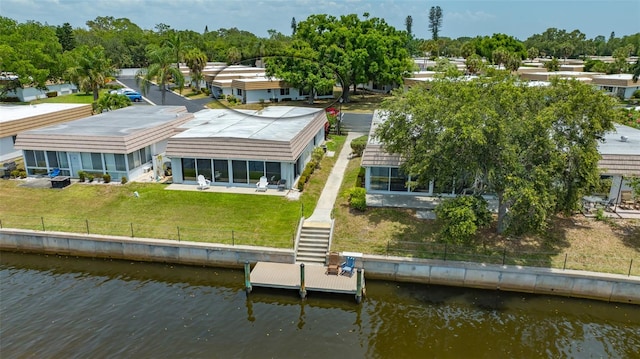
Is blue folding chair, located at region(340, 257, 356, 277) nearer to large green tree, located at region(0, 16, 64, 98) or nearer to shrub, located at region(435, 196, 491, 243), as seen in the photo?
shrub, located at region(435, 196, 491, 243)

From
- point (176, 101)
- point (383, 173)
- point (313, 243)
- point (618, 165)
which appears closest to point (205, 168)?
point (313, 243)

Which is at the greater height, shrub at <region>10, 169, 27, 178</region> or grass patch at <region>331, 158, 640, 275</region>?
shrub at <region>10, 169, 27, 178</region>

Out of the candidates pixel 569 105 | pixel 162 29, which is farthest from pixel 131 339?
pixel 162 29

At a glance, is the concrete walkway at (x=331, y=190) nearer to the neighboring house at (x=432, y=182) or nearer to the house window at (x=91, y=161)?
the neighboring house at (x=432, y=182)

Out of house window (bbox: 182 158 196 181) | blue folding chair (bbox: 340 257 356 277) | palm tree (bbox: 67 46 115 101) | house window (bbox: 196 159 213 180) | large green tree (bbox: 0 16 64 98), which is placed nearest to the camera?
blue folding chair (bbox: 340 257 356 277)

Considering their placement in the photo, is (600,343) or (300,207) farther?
(300,207)

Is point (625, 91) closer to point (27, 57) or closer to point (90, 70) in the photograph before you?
point (90, 70)

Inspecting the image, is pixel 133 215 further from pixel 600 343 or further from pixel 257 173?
pixel 600 343

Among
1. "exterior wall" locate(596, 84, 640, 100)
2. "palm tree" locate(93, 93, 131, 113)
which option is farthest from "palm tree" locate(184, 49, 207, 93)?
"exterior wall" locate(596, 84, 640, 100)
